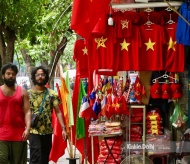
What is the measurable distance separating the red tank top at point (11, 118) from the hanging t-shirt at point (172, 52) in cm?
238

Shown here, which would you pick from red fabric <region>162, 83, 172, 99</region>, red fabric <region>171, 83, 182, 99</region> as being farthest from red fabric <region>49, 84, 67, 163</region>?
red fabric <region>171, 83, 182, 99</region>

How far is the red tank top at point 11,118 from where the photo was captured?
331 inches

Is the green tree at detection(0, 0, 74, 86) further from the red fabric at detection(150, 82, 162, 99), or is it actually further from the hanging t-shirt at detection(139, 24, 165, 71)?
the hanging t-shirt at detection(139, 24, 165, 71)

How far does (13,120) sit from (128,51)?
211 cm

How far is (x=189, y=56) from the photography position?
9.75 meters

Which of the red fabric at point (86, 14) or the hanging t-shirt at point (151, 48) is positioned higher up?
the red fabric at point (86, 14)

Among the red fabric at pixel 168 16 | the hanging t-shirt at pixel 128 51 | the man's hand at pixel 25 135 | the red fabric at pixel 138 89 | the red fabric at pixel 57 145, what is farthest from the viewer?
the red fabric at pixel 57 145

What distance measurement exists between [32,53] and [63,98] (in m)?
8.44

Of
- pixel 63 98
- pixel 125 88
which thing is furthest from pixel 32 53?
pixel 125 88

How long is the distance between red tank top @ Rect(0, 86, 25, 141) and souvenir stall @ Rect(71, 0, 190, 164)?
148 cm

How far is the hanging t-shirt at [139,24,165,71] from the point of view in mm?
8969

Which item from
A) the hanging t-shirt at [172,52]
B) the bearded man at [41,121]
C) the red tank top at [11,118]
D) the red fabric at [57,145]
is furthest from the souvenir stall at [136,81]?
the red tank top at [11,118]

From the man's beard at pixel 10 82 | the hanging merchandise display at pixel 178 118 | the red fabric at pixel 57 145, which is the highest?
the man's beard at pixel 10 82

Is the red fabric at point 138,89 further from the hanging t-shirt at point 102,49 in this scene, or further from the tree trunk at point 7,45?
the tree trunk at point 7,45
